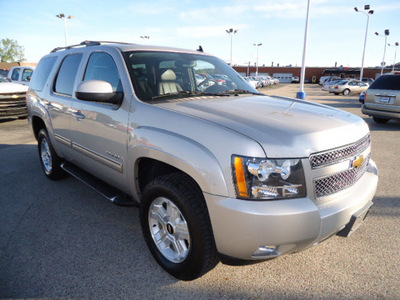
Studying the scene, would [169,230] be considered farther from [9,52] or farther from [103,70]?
[9,52]

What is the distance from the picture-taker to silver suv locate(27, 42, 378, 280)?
195cm

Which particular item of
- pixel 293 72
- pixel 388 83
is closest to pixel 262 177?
pixel 388 83

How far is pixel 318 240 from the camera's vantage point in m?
2.07

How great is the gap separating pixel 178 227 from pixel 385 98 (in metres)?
9.45

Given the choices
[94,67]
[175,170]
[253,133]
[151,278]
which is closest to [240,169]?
[253,133]

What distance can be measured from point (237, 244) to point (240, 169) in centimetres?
49

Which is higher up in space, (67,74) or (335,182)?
(67,74)

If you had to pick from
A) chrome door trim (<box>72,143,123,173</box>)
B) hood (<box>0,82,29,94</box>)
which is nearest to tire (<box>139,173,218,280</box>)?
chrome door trim (<box>72,143,123,173</box>)

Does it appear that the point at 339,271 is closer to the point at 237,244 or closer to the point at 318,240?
the point at 318,240

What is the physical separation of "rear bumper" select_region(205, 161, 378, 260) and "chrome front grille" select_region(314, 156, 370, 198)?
9cm

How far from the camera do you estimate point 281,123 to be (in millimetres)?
2246

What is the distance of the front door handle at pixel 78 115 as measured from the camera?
11.1ft

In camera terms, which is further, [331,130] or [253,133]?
[331,130]

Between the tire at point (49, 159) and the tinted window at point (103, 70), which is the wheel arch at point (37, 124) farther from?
the tinted window at point (103, 70)
